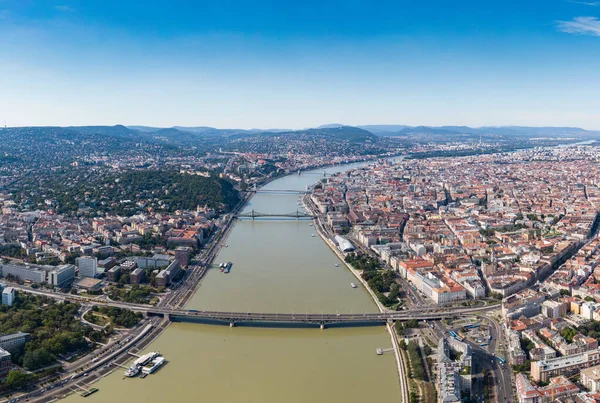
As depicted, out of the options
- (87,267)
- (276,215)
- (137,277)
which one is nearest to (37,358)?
(137,277)

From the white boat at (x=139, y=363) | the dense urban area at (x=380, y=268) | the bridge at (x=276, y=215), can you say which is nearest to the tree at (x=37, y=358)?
the dense urban area at (x=380, y=268)

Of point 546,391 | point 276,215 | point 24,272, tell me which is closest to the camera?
point 546,391

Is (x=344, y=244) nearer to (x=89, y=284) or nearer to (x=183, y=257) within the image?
(x=183, y=257)

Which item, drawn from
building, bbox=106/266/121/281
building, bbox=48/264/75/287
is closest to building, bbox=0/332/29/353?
building, bbox=48/264/75/287

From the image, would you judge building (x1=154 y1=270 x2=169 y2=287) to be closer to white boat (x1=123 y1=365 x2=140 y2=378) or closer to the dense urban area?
the dense urban area

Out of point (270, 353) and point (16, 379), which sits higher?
point (16, 379)

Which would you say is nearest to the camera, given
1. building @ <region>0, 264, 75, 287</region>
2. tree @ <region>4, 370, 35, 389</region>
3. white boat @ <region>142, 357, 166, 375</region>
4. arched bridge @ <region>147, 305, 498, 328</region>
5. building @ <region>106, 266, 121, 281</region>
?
tree @ <region>4, 370, 35, 389</region>
